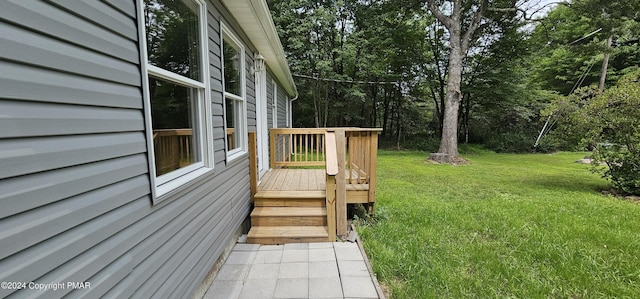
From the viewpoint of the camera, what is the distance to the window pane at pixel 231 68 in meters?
2.99

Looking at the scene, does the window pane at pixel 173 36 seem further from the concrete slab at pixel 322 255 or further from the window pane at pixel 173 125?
the concrete slab at pixel 322 255

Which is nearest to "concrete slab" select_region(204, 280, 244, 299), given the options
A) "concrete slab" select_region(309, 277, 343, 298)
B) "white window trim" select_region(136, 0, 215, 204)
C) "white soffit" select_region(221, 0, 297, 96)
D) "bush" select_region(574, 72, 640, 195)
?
"concrete slab" select_region(309, 277, 343, 298)

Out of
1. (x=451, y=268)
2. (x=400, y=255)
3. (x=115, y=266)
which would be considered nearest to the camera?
(x=115, y=266)

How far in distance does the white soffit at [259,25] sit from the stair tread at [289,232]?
2541 millimetres

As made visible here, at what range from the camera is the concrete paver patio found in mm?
2254

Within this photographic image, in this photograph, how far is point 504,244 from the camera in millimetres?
3133

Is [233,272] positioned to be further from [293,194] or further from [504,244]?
[504,244]

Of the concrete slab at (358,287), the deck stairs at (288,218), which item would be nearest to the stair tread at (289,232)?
the deck stairs at (288,218)

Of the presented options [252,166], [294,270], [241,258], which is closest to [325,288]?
[294,270]

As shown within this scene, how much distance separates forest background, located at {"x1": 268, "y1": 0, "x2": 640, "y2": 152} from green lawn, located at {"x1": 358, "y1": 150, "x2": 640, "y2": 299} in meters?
9.72

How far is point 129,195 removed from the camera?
1.33 m

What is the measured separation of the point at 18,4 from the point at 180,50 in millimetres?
1180

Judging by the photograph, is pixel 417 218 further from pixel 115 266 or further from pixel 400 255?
pixel 115 266

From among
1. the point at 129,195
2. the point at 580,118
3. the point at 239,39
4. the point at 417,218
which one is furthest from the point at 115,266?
the point at 580,118
